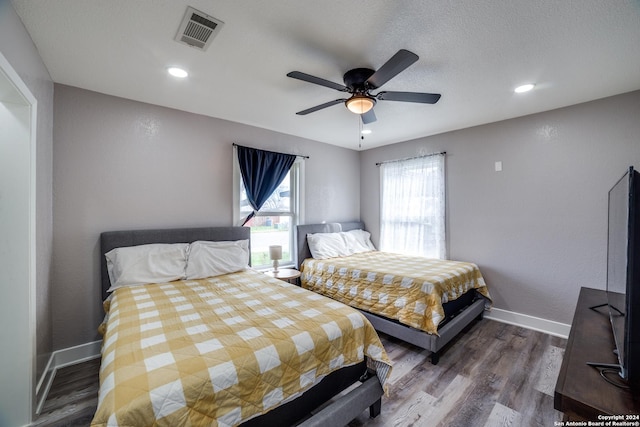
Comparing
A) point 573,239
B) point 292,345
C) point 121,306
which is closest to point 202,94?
point 121,306

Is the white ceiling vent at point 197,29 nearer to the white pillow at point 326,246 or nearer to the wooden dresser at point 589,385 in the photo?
the wooden dresser at point 589,385

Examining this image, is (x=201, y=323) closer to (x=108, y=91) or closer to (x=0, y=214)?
(x=0, y=214)

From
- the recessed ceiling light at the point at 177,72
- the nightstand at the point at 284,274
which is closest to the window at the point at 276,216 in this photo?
the nightstand at the point at 284,274

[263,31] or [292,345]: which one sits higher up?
[263,31]

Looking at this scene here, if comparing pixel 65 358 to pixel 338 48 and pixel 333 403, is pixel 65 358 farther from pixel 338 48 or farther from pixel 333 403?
pixel 338 48

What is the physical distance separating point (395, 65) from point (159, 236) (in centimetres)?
268

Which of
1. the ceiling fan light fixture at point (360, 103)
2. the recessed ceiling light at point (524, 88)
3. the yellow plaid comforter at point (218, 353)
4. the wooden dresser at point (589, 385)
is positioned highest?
A: the recessed ceiling light at point (524, 88)

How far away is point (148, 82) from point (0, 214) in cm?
145

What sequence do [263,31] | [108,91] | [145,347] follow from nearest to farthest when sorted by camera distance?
[145,347] < [263,31] < [108,91]

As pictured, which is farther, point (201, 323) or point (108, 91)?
point (108, 91)

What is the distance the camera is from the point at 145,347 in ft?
4.16

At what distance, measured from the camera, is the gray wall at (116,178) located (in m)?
2.33

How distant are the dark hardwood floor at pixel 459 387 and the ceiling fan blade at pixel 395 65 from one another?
2.31 meters

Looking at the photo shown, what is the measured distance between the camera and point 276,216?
381 cm
